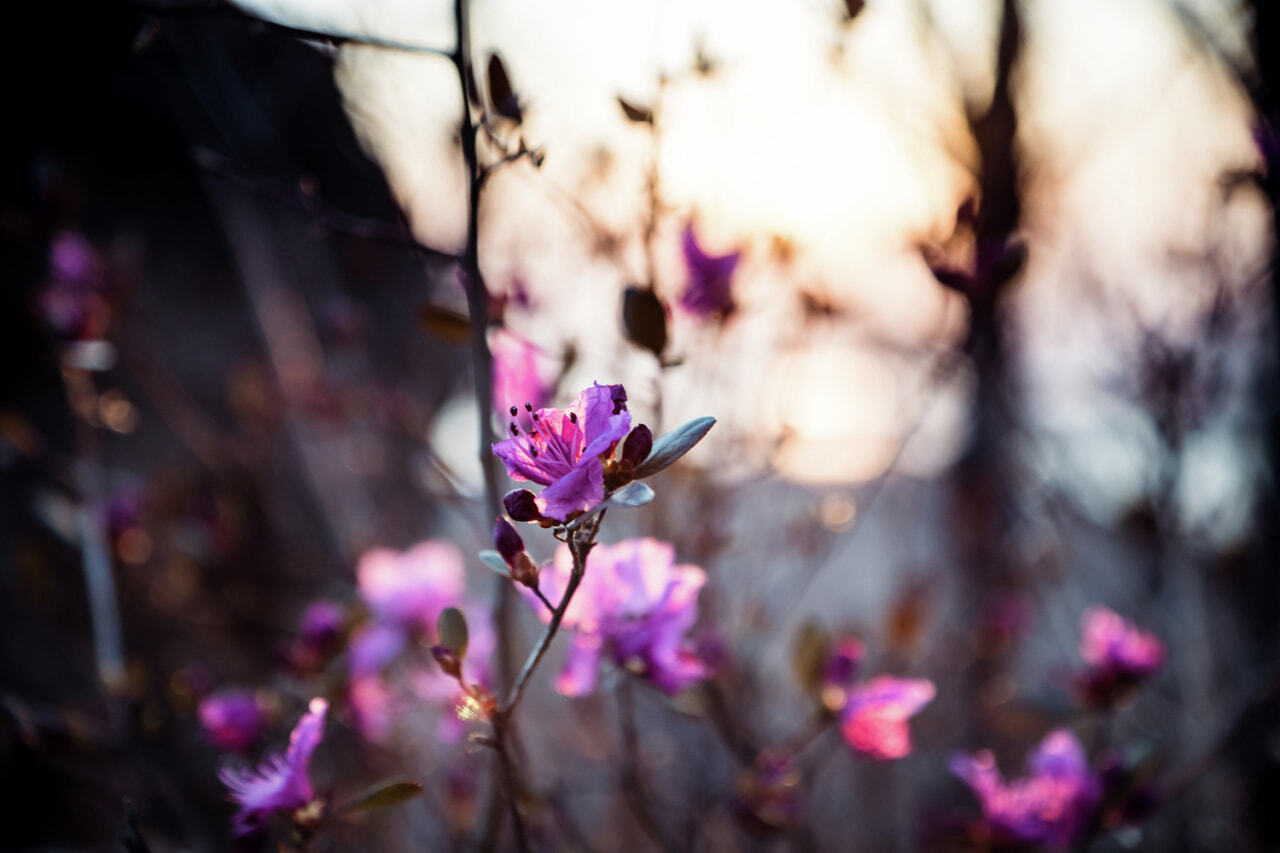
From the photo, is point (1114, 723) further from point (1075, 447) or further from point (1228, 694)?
point (1075, 447)

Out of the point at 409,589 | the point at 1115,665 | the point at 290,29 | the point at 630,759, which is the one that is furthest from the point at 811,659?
the point at 290,29

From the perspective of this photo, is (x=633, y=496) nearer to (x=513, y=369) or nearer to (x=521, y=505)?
(x=521, y=505)

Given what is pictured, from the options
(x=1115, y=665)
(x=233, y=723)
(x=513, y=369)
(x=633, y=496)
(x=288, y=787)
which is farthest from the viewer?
(x=1115, y=665)

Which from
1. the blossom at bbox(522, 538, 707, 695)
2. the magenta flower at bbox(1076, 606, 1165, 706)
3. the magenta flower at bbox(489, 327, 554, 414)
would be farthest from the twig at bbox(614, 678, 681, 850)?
the magenta flower at bbox(1076, 606, 1165, 706)

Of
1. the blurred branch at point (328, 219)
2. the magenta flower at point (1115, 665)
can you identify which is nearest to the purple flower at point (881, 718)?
the magenta flower at point (1115, 665)

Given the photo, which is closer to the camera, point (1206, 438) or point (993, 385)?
point (1206, 438)

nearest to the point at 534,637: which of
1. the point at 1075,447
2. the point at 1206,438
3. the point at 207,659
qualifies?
the point at 207,659
